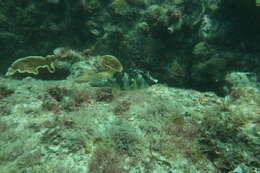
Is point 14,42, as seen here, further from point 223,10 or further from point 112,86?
point 223,10

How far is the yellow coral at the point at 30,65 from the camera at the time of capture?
570 centimetres

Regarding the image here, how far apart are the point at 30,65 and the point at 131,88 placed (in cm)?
305

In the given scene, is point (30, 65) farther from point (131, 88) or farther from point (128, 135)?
point (128, 135)

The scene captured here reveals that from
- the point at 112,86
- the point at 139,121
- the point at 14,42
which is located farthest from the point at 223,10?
the point at 14,42

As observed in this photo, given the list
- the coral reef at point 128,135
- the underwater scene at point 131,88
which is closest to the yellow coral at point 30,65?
the underwater scene at point 131,88

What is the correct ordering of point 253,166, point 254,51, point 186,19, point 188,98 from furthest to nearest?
1. point 186,19
2. point 254,51
3. point 188,98
4. point 253,166

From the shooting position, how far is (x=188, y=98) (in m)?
4.29

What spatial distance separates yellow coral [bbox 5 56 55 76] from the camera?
5.70 m

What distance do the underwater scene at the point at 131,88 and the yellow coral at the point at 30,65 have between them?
1.0 inches

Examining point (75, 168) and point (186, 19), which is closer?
point (75, 168)

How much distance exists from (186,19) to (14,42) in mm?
5402

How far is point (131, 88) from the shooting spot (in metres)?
4.63

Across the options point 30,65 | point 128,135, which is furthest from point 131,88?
point 30,65

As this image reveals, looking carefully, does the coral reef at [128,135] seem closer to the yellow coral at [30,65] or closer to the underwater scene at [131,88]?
the underwater scene at [131,88]
